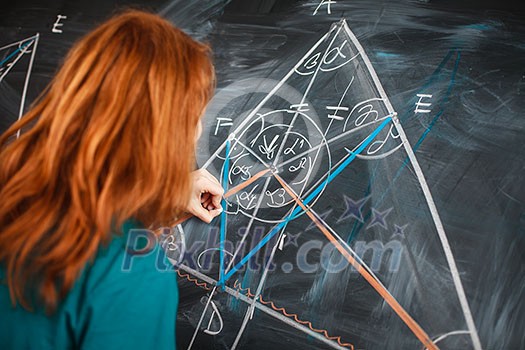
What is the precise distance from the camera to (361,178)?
3.34 feet

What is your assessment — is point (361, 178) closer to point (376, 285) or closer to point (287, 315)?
point (376, 285)

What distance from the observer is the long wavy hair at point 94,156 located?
57cm

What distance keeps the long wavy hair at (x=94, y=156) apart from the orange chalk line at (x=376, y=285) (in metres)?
0.47

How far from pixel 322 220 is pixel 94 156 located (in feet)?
1.90

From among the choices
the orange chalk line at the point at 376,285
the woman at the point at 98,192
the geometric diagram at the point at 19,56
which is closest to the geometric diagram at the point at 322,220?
the orange chalk line at the point at 376,285

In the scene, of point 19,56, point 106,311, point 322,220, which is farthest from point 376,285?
point 19,56

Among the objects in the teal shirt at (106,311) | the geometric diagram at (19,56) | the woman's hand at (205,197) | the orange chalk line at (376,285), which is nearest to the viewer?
the teal shirt at (106,311)

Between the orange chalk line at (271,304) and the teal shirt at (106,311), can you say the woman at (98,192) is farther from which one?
the orange chalk line at (271,304)

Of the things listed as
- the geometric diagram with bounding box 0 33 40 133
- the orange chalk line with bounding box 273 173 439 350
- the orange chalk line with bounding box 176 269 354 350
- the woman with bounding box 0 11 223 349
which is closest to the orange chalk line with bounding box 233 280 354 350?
the orange chalk line with bounding box 176 269 354 350

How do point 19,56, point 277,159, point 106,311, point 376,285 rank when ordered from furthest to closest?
point 19,56 → point 277,159 → point 376,285 → point 106,311

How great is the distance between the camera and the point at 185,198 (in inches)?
27.1

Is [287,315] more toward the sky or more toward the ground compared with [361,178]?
more toward the ground

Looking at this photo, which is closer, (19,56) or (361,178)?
(361,178)

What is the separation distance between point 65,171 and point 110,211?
0.08 meters
